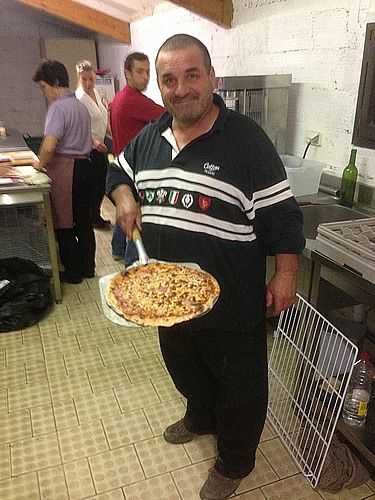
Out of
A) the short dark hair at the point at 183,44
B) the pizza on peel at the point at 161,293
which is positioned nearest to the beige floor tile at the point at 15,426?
the pizza on peel at the point at 161,293

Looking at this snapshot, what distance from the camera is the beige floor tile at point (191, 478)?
5.37 feet

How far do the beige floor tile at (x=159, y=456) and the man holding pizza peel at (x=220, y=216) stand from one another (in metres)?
0.20

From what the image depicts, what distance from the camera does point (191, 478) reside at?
66.8 inches

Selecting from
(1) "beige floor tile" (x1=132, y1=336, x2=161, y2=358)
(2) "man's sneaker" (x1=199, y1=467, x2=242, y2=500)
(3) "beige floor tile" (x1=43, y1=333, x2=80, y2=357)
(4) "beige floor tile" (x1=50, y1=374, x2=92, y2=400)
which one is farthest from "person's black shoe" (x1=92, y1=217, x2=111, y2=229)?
(2) "man's sneaker" (x1=199, y1=467, x2=242, y2=500)

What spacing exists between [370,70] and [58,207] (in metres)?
2.07

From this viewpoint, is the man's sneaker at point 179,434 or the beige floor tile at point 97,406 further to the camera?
the beige floor tile at point 97,406

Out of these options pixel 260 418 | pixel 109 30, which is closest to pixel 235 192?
pixel 260 418

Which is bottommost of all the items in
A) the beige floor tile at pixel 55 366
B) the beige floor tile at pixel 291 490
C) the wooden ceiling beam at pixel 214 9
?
the beige floor tile at pixel 291 490

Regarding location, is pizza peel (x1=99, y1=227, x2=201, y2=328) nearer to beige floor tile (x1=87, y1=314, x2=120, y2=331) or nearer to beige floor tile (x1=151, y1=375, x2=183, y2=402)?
beige floor tile (x1=151, y1=375, x2=183, y2=402)

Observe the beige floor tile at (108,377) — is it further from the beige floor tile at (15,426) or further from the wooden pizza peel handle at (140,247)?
the wooden pizza peel handle at (140,247)

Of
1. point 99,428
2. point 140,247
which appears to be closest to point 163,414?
point 99,428

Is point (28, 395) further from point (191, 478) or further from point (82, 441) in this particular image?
point (191, 478)

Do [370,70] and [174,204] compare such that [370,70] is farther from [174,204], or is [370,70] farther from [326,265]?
[174,204]

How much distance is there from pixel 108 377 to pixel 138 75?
1.95 metres
